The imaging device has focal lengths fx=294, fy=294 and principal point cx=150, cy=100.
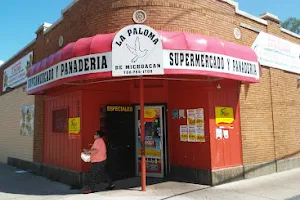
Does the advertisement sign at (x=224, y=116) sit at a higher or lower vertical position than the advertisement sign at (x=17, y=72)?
lower

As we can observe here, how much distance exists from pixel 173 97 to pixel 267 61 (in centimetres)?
405

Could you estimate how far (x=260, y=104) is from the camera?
10.5 metres

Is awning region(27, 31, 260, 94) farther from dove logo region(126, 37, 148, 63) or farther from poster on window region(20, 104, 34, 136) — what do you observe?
poster on window region(20, 104, 34, 136)

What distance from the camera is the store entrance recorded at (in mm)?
9352

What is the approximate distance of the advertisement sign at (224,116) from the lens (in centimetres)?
886

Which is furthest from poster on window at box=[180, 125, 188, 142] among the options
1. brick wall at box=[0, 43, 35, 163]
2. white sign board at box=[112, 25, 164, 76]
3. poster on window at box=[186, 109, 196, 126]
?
brick wall at box=[0, 43, 35, 163]

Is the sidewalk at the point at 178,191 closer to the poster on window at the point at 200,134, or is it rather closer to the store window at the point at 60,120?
the poster on window at the point at 200,134

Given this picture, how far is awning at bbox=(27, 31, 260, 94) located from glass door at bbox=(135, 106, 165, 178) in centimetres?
285

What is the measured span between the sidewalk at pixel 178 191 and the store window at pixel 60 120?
5.96 ft

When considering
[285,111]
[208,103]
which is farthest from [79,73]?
[285,111]

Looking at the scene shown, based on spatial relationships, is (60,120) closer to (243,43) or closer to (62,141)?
(62,141)

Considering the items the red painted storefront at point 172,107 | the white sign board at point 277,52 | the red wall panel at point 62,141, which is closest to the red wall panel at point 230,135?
the red painted storefront at point 172,107

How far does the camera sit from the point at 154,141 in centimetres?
973

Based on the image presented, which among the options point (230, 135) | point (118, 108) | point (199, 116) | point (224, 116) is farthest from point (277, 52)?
point (118, 108)
